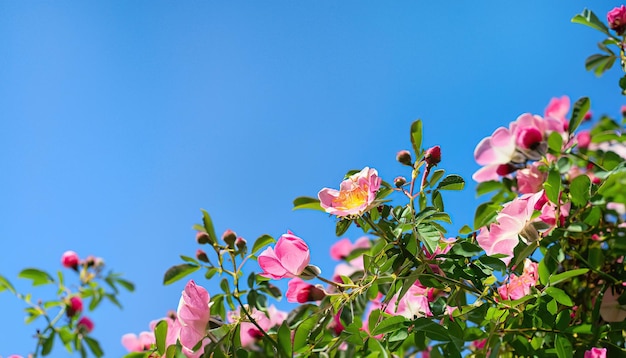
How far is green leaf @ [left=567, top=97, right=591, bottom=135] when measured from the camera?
123 cm

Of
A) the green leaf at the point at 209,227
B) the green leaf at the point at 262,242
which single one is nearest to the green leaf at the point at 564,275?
the green leaf at the point at 262,242

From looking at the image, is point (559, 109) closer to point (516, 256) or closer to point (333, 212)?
A: point (516, 256)

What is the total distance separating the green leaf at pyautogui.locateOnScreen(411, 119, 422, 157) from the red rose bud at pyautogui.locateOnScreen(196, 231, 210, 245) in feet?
1.49

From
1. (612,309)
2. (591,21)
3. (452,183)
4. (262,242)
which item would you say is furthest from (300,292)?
(591,21)

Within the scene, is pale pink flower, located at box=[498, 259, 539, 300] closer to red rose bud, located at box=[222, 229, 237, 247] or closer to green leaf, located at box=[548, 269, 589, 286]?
green leaf, located at box=[548, 269, 589, 286]

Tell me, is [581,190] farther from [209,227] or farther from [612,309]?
[209,227]

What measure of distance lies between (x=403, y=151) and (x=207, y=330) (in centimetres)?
46

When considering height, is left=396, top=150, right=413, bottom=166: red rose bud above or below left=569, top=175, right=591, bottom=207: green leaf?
above

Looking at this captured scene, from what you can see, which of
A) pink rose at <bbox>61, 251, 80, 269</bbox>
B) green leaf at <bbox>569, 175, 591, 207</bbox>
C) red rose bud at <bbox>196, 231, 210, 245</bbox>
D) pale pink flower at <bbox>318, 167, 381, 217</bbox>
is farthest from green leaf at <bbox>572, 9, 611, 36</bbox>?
pink rose at <bbox>61, 251, 80, 269</bbox>

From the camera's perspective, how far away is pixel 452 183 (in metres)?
0.98

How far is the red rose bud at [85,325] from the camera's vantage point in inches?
77.1

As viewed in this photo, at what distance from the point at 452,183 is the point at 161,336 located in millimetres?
553

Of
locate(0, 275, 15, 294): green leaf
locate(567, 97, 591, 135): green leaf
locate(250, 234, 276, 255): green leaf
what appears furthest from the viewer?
locate(0, 275, 15, 294): green leaf

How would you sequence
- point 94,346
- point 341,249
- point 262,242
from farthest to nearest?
point 94,346 → point 341,249 → point 262,242
